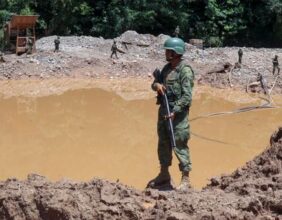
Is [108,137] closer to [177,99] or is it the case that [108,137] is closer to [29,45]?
[177,99]

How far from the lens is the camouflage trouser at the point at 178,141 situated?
655 centimetres

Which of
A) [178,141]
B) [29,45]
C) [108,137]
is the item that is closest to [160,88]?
[178,141]

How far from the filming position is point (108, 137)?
10.3 meters

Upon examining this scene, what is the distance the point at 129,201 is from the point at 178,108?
1729 millimetres

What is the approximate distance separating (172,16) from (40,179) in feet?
57.8

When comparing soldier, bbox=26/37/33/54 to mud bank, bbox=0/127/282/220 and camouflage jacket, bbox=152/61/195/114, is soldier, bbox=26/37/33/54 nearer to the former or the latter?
camouflage jacket, bbox=152/61/195/114

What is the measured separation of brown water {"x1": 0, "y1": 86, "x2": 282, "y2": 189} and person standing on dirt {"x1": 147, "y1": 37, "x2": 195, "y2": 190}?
1322 mm

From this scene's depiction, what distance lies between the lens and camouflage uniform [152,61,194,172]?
6.48 m

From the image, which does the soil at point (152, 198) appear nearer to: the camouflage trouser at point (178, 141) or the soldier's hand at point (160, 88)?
the camouflage trouser at point (178, 141)

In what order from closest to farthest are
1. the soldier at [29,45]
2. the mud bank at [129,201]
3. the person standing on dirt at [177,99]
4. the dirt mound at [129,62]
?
the mud bank at [129,201], the person standing on dirt at [177,99], the dirt mound at [129,62], the soldier at [29,45]

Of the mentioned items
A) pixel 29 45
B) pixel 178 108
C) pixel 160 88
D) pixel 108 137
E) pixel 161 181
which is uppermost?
pixel 160 88

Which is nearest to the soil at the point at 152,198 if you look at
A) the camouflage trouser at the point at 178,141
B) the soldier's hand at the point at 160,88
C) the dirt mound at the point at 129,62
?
the camouflage trouser at the point at 178,141

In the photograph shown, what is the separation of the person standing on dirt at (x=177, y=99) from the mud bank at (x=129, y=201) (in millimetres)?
1042

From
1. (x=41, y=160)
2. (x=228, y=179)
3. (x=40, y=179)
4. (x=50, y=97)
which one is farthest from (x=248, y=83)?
(x=40, y=179)
